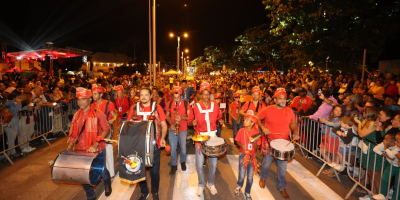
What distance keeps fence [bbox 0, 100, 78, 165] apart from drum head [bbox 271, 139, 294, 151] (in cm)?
692

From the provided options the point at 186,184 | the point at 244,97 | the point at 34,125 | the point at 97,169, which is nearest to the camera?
the point at 97,169

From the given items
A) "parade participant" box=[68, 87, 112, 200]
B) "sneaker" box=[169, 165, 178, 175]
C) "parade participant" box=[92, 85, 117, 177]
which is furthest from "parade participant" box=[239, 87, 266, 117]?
"parade participant" box=[68, 87, 112, 200]

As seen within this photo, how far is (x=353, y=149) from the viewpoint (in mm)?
5637

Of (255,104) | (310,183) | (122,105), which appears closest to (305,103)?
(255,104)

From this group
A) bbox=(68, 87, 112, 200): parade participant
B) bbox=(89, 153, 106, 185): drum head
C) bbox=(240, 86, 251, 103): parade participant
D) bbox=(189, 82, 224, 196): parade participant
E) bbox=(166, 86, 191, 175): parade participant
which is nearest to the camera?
bbox=(89, 153, 106, 185): drum head

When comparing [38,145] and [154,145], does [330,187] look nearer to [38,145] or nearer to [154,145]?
[154,145]

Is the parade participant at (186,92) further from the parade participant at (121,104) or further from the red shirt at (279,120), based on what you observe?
the red shirt at (279,120)

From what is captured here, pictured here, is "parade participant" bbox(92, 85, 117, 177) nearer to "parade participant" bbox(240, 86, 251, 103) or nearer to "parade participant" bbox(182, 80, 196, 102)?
"parade participant" bbox(182, 80, 196, 102)

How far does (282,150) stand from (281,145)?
19cm

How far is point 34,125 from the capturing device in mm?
8492

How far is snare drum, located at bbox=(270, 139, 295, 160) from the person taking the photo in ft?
14.3

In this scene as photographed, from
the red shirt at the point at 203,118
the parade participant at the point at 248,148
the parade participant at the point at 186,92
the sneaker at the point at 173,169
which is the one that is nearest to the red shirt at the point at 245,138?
the parade participant at the point at 248,148

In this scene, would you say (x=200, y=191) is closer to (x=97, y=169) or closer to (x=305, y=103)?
(x=97, y=169)

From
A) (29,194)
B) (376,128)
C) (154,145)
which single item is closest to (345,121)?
(376,128)
